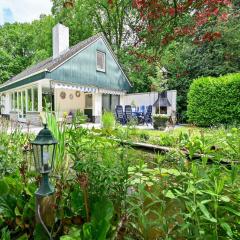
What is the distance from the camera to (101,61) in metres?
16.4

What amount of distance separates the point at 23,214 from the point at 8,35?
31.6 metres

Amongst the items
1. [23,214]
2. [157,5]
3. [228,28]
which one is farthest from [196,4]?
[228,28]

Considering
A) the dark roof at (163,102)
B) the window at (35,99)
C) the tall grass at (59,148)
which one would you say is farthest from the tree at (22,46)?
the tall grass at (59,148)

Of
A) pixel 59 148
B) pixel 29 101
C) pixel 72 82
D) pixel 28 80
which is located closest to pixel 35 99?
pixel 29 101

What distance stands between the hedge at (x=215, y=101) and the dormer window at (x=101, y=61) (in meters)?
6.40

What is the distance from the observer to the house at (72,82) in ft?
43.4

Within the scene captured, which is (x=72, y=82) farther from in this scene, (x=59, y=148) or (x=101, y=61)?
(x=59, y=148)

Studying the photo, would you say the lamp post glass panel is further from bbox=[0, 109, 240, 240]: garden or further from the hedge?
the hedge

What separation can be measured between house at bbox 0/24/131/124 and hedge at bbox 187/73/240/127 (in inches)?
240

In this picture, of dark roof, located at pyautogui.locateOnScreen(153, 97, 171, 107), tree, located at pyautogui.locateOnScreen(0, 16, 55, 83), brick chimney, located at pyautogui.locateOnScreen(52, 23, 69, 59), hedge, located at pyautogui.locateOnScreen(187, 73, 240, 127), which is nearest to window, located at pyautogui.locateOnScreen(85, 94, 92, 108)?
brick chimney, located at pyautogui.locateOnScreen(52, 23, 69, 59)

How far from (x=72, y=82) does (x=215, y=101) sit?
8199mm

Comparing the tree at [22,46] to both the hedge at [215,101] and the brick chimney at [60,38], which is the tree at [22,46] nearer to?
the brick chimney at [60,38]

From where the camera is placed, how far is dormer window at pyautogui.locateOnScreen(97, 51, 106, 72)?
16.1 metres

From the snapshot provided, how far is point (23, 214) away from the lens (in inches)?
70.2
